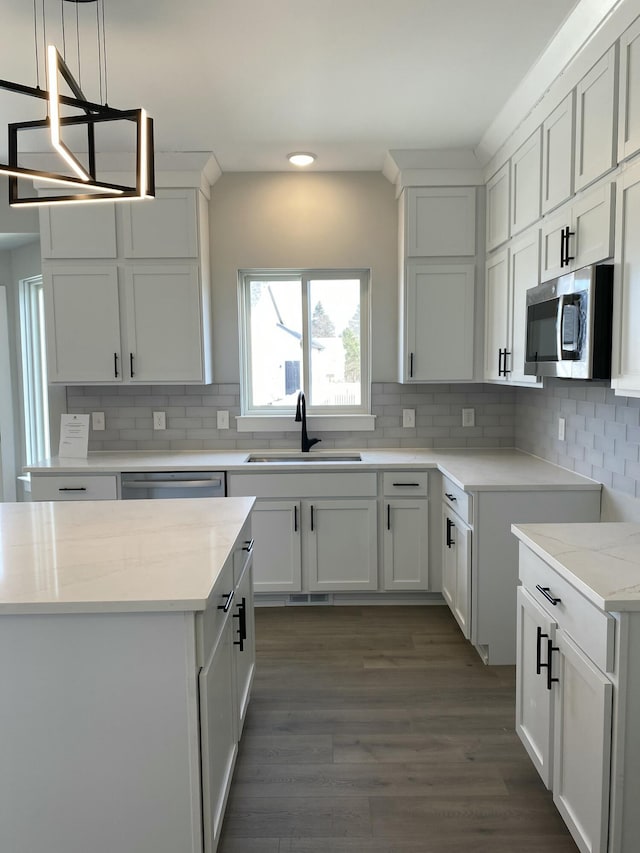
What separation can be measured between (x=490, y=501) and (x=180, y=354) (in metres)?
2.07

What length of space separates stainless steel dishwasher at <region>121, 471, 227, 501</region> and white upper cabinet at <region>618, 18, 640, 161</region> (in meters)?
2.50

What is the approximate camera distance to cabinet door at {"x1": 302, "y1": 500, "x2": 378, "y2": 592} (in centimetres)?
340

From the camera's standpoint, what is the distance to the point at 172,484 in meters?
3.32

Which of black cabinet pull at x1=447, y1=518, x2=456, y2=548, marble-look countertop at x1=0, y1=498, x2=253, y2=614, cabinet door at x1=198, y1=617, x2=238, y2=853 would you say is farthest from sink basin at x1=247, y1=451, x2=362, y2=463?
cabinet door at x1=198, y1=617, x2=238, y2=853

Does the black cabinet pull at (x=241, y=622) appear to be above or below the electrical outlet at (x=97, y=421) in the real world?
below

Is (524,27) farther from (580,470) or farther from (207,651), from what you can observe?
(207,651)

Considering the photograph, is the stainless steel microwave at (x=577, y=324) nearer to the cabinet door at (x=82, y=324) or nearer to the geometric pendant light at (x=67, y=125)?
the geometric pendant light at (x=67, y=125)

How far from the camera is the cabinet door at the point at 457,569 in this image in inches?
111

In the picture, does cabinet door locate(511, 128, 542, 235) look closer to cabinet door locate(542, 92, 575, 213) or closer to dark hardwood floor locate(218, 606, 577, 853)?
cabinet door locate(542, 92, 575, 213)

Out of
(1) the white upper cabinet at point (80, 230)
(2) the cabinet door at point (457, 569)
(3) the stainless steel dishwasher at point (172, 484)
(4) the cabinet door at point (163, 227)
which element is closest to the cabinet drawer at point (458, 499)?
(2) the cabinet door at point (457, 569)

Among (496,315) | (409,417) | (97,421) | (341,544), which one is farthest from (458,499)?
(97,421)

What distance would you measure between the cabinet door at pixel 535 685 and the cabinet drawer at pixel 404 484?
1.40m

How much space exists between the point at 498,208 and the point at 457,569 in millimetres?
2028

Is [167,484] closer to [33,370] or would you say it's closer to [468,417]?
[33,370]
